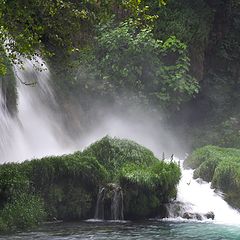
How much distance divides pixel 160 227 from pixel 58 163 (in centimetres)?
342

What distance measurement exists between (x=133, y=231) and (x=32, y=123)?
9064 millimetres

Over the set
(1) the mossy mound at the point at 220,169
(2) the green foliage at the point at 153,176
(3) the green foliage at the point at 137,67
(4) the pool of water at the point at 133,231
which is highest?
(3) the green foliage at the point at 137,67

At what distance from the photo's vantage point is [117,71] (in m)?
26.1

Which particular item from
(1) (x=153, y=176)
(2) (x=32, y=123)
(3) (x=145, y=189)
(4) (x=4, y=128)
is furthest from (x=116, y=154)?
(2) (x=32, y=123)

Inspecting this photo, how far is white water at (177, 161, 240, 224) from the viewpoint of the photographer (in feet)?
54.7

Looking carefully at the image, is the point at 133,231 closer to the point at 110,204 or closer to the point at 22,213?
the point at 110,204

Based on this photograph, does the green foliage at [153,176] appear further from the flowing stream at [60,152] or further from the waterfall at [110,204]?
the flowing stream at [60,152]

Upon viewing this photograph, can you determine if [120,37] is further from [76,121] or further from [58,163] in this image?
[58,163]

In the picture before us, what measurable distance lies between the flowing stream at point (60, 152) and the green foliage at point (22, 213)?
49 centimetres

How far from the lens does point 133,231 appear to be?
14.0m

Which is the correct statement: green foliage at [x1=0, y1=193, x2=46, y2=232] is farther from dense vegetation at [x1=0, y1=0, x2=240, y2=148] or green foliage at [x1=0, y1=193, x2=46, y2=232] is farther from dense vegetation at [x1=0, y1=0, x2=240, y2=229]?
dense vegetation at [x1=0, y1=0, x2=240, y2=148]

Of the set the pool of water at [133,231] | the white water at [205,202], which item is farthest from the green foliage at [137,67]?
the pool of water at [133,231]

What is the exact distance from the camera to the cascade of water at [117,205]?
1586cm

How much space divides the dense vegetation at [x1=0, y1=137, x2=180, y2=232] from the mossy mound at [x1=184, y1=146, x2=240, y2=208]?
199 cm
